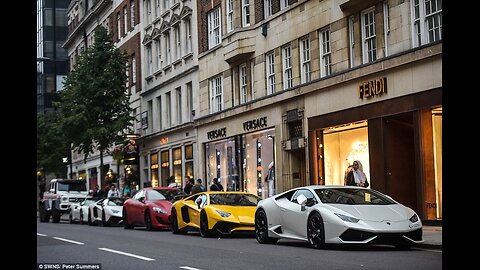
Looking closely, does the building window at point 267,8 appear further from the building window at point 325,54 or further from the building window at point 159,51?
the building window at point 159,51

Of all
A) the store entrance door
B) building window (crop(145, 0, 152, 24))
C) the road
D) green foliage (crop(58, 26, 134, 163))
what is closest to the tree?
green foliage (crop(58, 26, 134, 163))

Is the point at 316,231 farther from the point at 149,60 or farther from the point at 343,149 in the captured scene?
the point at 149,60

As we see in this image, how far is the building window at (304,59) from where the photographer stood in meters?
31.8

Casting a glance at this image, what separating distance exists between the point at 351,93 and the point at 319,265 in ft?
53.9

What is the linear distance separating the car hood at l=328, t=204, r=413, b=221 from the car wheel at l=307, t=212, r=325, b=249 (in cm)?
36

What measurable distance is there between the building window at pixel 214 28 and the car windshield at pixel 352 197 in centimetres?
2479

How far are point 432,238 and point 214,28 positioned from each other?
25.7 metres

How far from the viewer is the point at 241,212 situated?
21.8 meters

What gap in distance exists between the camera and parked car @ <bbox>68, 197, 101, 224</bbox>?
36250 millimetres

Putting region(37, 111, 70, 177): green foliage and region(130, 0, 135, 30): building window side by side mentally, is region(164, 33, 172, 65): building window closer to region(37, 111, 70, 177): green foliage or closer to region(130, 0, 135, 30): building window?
region(130, 0, 135, 30): building window

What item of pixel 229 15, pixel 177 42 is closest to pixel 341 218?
pixel 229 15
